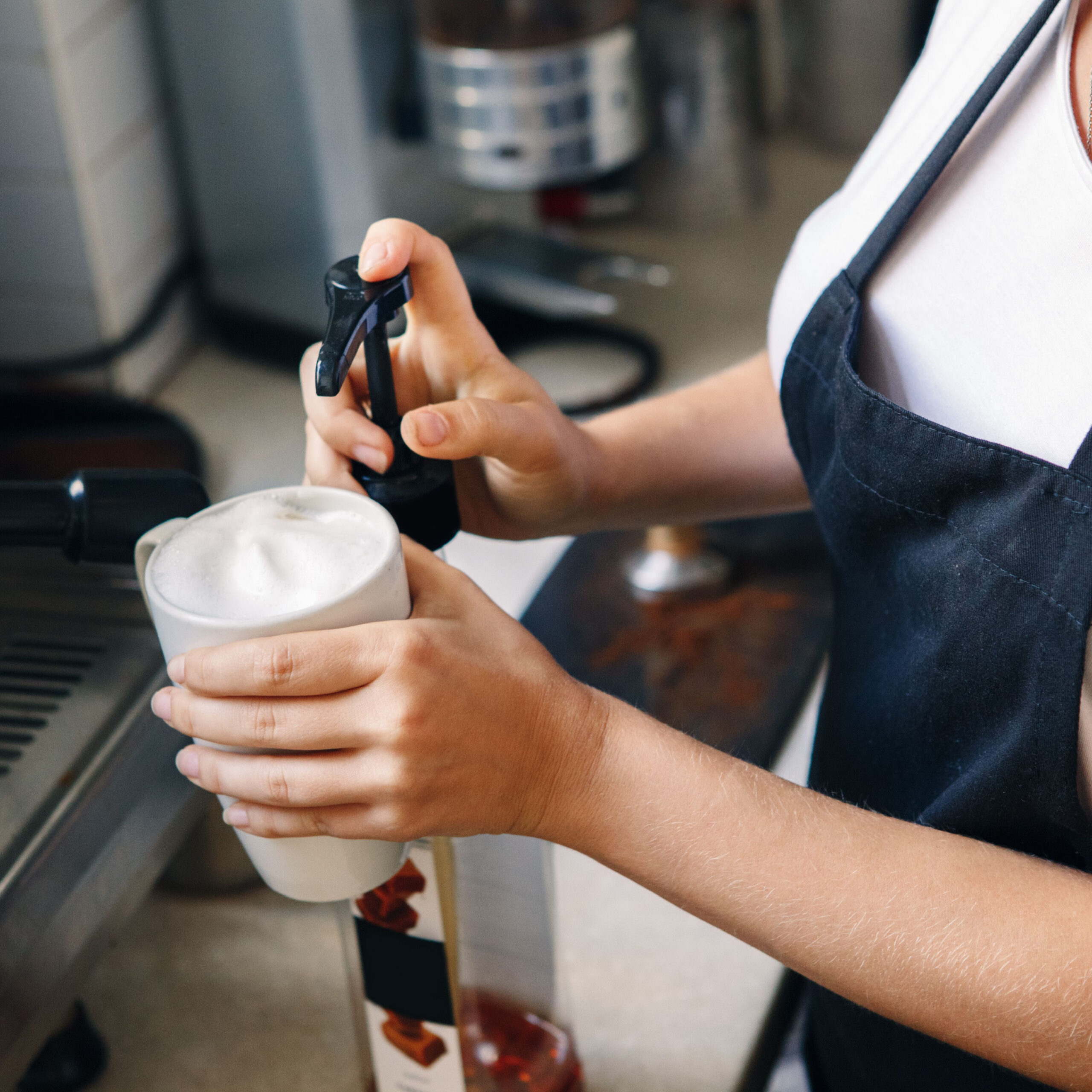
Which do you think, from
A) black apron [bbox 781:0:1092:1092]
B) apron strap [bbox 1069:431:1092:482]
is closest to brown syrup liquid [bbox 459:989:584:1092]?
black apron [bbox 781:0:1092:1092]

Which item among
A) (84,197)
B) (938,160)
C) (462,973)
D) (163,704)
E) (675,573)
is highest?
(938,160)

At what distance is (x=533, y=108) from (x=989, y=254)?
2.54 feet

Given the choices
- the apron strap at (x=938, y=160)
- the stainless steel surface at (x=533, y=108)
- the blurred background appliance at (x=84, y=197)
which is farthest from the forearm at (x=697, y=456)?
the blurred background appliance at (x=84, y=197)

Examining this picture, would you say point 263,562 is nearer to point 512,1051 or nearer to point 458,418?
point 458,418

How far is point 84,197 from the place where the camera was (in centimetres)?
119

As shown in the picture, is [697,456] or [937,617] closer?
[937,617]

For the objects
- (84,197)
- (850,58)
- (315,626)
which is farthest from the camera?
(850,58)

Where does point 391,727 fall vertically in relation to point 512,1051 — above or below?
above

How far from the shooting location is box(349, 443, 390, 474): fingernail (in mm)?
515

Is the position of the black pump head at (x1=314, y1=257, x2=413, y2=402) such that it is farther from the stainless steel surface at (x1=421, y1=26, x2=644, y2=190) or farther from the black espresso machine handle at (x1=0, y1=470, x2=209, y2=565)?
the stainless steel surface at (x1=421, y1=26, x2=644, y2=190)

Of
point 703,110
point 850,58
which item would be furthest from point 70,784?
point 850,58

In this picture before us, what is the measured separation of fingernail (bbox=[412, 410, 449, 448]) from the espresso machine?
3.9 inches

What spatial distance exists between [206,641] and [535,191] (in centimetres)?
122

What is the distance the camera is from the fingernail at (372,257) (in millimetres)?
471
